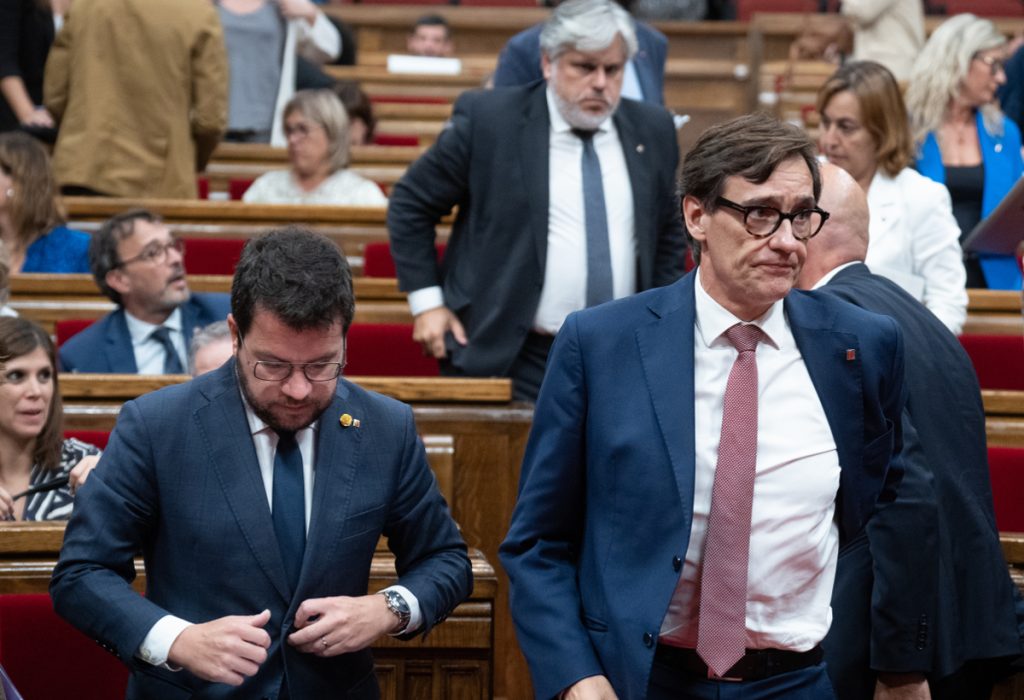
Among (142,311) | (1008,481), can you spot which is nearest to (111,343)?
(142,311)

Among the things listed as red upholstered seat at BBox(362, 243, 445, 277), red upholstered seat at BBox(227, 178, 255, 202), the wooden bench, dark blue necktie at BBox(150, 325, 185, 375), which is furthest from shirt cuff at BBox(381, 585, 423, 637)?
red upholstered seat at BBox(227, 178, 255, 202)

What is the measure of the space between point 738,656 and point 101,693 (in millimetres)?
1143

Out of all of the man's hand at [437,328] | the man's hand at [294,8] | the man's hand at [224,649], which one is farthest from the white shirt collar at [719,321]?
the man's hand at [294,8]

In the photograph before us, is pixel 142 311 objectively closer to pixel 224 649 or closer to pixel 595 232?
pixel 595 232

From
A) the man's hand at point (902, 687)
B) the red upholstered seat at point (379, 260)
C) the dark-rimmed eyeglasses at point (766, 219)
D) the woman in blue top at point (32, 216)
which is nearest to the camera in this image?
the dark-rimmed eyeglasses at point (766, 219)

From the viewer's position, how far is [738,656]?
6.04ft

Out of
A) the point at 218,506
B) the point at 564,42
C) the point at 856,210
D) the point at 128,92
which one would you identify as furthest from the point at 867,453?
the point at 128,92

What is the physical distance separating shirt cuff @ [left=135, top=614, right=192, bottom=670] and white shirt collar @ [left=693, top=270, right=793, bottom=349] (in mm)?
735

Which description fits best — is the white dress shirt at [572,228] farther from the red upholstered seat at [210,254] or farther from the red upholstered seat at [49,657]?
the red upholstered seat at [210,254]

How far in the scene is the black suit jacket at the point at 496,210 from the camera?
3.50 meters

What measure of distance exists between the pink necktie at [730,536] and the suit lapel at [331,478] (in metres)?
0.47

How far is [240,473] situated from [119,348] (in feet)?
7.06

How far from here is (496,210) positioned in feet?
11.5

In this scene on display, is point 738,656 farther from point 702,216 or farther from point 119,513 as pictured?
point 119,513
